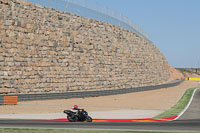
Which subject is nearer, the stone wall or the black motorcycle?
the black motorcycle

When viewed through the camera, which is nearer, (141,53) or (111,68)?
(111,68)

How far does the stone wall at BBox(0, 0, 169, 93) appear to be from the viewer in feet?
95.8

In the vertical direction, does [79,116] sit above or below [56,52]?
below

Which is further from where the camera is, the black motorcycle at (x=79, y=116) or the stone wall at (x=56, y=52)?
the stone wall at (x=56, y=52)

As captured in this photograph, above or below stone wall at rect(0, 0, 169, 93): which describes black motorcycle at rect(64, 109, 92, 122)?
below

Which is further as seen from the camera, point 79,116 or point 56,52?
point 56,52

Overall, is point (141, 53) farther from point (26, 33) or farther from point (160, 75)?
point (26, 33)

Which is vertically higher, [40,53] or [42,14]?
[42,14]

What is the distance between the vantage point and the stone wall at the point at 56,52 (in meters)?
29.2

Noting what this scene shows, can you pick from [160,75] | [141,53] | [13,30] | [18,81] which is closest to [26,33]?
[13,30]

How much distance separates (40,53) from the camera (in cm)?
3161

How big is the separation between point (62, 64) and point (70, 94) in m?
3.37

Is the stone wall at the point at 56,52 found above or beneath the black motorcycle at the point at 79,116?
above

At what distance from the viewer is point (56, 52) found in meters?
33.2
